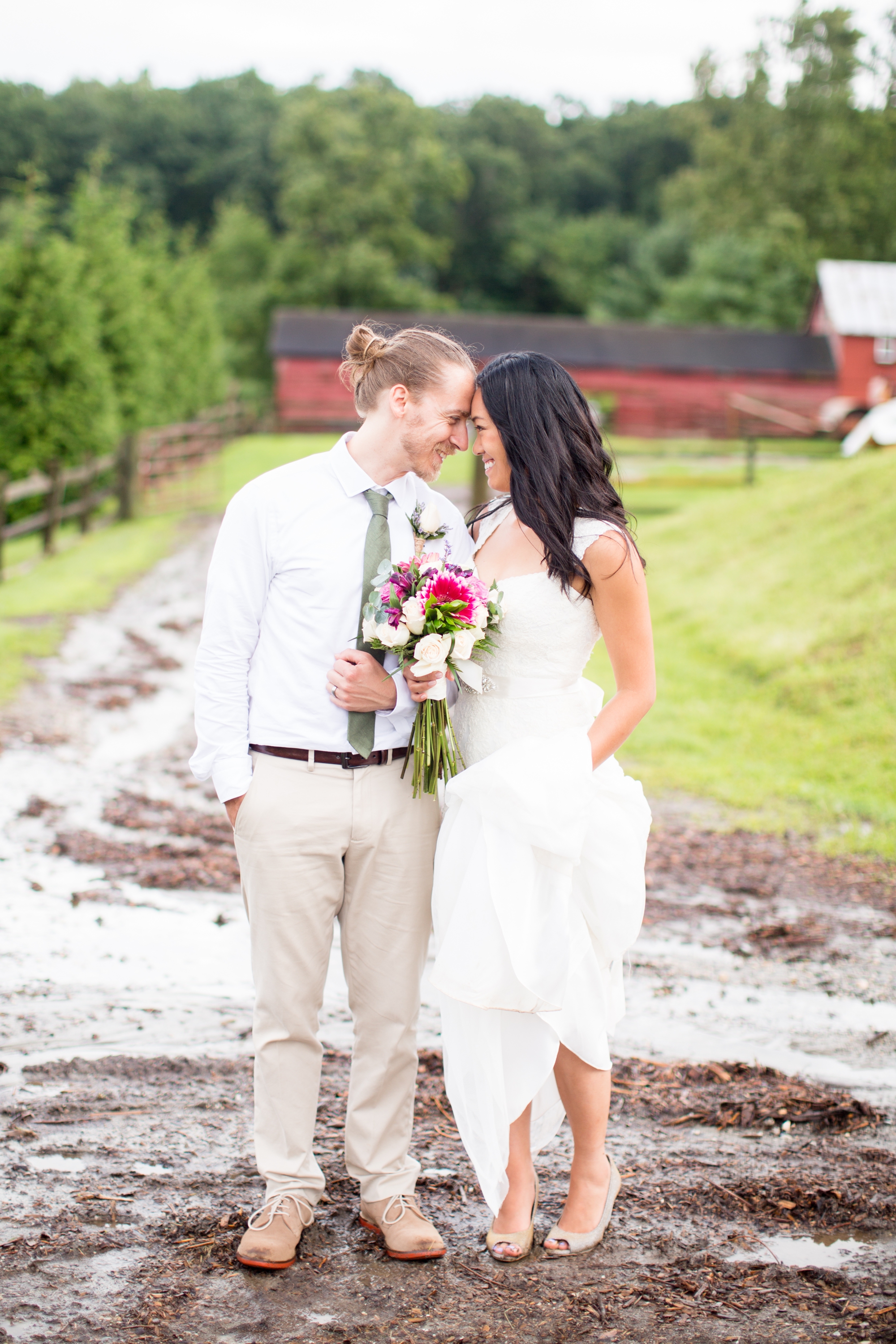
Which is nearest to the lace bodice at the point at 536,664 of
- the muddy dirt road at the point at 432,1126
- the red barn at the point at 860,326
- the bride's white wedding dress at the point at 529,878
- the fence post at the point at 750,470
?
the bride's white wedding dress at the point at 529,878

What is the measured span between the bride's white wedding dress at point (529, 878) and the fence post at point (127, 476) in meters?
21.0

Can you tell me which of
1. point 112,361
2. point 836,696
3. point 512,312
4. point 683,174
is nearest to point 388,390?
point 836,696

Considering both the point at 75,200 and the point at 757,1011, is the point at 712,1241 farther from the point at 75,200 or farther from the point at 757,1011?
the point at 75,200

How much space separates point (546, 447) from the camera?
313 centimetres

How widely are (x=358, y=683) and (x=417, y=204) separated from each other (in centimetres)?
6898

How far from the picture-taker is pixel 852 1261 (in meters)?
3.16

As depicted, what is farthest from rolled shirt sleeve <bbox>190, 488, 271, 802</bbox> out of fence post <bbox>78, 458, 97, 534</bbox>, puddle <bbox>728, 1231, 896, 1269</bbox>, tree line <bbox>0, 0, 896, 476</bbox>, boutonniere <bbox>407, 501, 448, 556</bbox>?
fence post <bbox>78, 458, 97, 534</bbox>

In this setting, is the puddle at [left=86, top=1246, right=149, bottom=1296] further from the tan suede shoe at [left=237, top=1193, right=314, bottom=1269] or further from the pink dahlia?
the pink dahlia

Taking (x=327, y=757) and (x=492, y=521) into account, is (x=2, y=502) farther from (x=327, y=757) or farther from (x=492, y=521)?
(x=327, y=757)

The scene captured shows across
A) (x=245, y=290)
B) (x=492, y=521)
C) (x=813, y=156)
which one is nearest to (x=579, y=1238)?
(x=492, y=521)

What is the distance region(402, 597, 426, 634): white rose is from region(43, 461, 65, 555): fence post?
1618cm

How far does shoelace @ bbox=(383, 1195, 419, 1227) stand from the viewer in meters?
3.14

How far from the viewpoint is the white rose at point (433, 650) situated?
2881 mm

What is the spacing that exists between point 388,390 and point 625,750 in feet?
21.7
